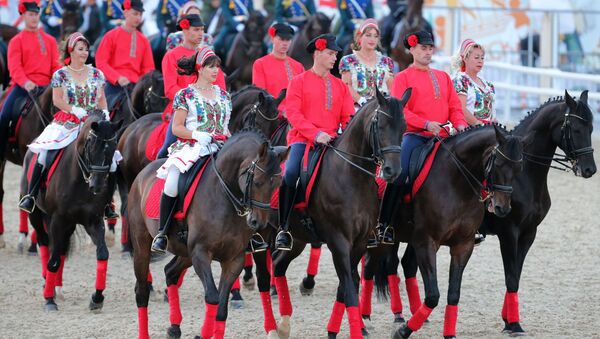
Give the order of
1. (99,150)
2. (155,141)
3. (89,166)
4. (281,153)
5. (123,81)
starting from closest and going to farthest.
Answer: (281,153) → (99,150) → (89,166) → (155,141) → (123,81)

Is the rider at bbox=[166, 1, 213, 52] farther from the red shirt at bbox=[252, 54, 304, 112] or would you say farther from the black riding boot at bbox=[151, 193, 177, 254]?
the black riding boot at bbox=[151, 193, 177, 254]

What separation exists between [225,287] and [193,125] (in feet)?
4.94

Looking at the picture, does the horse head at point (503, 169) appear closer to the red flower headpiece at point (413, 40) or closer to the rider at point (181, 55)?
the red flower headpiece at point (413, 40)

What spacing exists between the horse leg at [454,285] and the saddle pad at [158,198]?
228 centimetres

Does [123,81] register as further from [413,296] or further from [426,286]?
[426,286]

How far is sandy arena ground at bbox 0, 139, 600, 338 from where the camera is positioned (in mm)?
10969

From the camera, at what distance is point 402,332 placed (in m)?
10.4

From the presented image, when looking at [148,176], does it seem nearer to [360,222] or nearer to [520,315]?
[360,222]

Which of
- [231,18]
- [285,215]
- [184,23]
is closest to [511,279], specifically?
[285,215]

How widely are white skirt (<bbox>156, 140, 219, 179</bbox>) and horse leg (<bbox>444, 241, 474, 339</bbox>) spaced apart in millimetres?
2242

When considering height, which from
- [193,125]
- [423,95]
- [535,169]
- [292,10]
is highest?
[292,10]

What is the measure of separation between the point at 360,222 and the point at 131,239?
2186 millimetres

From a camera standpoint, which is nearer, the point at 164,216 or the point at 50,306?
the point at 164,216

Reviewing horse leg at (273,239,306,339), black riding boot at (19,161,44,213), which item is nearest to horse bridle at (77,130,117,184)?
black riding boot at (19,161,44,213)
